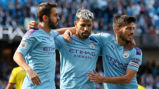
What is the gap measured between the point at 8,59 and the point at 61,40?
14.0 meters

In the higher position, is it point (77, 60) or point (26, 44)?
point (26, 44)

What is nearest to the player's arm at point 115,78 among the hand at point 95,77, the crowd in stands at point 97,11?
the hand at point 95,77

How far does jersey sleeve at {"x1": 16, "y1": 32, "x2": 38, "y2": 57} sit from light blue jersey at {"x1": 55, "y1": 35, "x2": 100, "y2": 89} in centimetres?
52

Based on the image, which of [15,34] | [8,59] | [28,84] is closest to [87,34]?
[28,84]

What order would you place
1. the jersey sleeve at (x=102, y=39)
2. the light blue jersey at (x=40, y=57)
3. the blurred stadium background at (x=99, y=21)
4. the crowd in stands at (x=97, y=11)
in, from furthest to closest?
the crowd in stands at (x=97, y=11)
the blurred stadium background at (x=99, y=21)
the jersey sleeve at (x=102, y=39)
the light blue jersey at (x=40, y=57)

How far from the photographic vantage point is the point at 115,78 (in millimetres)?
4680

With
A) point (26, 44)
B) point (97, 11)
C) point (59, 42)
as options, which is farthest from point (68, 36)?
point (97, 11)

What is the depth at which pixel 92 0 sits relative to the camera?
57.6ft

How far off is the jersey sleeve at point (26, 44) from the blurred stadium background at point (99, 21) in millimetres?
9395

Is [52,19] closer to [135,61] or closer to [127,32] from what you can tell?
[127,32]

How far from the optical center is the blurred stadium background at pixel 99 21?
14.2 meters

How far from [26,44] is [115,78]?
4.49 feet

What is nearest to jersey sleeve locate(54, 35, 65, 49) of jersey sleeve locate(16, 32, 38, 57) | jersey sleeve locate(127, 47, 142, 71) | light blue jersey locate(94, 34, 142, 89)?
jersey sleeve locate(16, 32, 38, 57)

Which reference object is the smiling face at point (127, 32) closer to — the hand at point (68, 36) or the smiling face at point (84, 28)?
the smiling face at point (84, 28)
